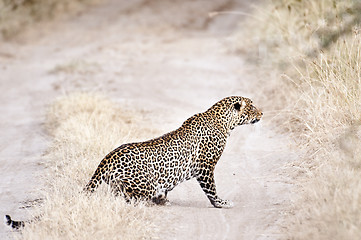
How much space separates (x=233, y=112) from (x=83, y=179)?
6.05 feet

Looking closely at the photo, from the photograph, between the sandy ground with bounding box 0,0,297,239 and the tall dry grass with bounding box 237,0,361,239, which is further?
the sandy ground with bounding box 0,0,297,239

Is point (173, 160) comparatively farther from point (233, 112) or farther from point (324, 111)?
point (324, 111)

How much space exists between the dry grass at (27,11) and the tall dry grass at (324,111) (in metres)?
9.74

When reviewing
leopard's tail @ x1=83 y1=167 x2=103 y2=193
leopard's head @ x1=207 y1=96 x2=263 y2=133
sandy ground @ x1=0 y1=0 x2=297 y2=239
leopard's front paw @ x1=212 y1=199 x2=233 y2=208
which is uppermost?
leopard's head @ x1=207 y1=96 x2=263 y2=133

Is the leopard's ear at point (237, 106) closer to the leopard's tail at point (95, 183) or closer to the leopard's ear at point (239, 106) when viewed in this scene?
the leopard's ear at point (239, 106)

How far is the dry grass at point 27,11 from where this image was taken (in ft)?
62.7

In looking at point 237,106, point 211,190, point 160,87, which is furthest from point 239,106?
point 160,87

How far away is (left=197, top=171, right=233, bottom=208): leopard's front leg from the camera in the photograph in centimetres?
672

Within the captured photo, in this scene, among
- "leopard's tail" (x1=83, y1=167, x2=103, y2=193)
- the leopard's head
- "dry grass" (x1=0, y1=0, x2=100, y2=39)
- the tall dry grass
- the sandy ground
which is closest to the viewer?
the tall dry grass

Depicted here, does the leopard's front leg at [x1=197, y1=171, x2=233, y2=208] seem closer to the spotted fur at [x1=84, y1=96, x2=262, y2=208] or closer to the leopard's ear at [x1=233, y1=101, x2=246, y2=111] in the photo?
the spotted fur at [x1=84, y1=96, x2=262, y2=208]

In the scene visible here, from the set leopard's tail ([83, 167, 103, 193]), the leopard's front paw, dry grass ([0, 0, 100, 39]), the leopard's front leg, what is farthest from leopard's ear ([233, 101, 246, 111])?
dry grass ([0, 0, 100, 39])

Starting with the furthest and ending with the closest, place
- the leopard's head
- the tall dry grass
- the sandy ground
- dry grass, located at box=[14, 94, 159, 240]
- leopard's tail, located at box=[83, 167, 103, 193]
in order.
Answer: the leopard's head < the sandy ground < leopard's tail, located at box=[83, 167, 103, 193] < dry grass, located at box=[14, 94, 159, 240] < the tall dry grass

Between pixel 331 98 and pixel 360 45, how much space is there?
0.80m

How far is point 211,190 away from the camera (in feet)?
22.1
